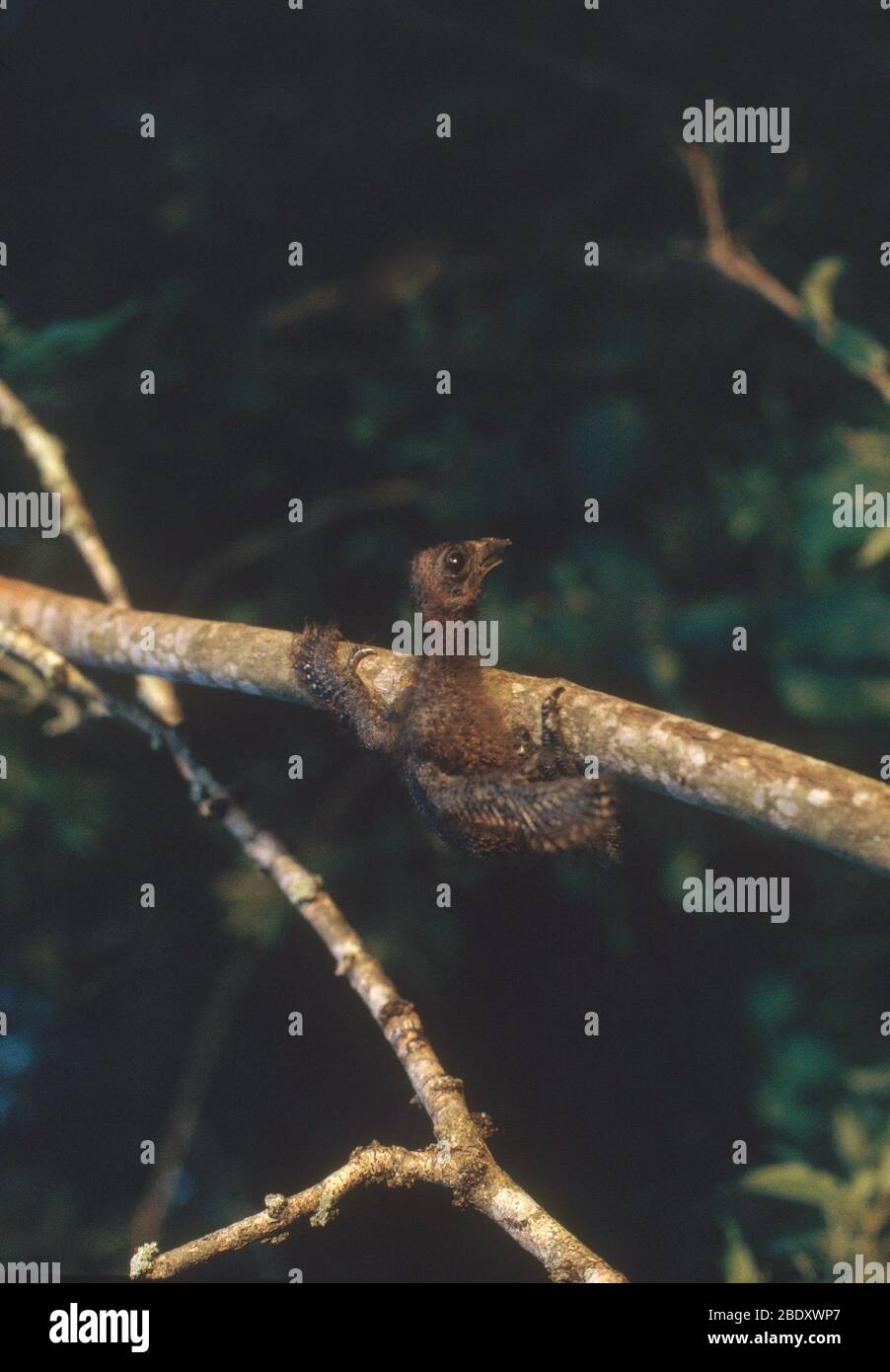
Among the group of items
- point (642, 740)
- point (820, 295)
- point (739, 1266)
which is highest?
point (820, 295)

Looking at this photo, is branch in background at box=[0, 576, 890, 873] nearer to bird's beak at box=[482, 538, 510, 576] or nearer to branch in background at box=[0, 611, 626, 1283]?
bird's beak at box=[482, 538, 510, 576]

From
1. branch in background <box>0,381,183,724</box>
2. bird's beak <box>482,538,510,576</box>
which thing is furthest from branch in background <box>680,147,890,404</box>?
branch in background <box>0,381,183,724</box>

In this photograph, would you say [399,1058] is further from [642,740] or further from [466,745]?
[642,740]

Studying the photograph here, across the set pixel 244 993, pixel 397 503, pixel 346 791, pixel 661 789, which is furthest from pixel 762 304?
pixel 244 993

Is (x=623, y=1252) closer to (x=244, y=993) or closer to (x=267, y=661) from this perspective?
(x=244, y=993)

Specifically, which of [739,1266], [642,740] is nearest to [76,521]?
[642,740]

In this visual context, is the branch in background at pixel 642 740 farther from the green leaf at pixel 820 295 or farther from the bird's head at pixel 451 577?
the green leaf at pixel 820 295
